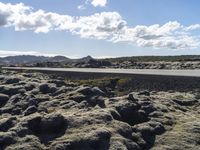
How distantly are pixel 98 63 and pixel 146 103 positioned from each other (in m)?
85.8

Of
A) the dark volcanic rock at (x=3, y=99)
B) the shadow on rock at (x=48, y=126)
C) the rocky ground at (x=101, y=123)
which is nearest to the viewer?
the rocky ground at (x=101, y=123)

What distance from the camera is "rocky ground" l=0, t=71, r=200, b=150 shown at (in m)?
30.5

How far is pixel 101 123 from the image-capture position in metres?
33.3

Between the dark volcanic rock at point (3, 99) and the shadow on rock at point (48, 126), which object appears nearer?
the shadow on rock at point (48, 126)

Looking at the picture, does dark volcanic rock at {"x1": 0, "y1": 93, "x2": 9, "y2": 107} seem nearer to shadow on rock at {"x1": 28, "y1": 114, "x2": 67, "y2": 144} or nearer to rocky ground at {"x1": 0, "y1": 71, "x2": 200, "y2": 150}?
rocky ground at {"x1": 0, "y1": 71, "x2": 200, "y2": 150}

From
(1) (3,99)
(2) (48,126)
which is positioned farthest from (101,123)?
(1) (3,99)

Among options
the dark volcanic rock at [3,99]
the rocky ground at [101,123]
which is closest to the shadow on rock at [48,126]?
the rocky ground at [101,123]

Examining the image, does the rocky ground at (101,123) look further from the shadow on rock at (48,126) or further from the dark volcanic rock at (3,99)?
the dark volcanic rock at (3,99)

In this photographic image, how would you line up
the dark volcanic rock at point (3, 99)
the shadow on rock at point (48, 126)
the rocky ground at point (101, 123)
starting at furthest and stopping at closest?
1. the dark volcanic rock at point (3, 99)
2. the shadow on rock at point (48, 126)
3. the rocky ground at point (101, 123)

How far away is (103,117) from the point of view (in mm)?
34156

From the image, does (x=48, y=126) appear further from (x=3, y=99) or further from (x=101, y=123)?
(x=3, y=99)

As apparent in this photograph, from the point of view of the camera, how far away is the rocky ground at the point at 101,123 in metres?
30.5

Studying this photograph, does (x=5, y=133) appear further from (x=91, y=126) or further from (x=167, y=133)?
(x=167, y=133)

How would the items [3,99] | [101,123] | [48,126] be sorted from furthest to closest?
[3,99] → [101,123] → [48,126]
